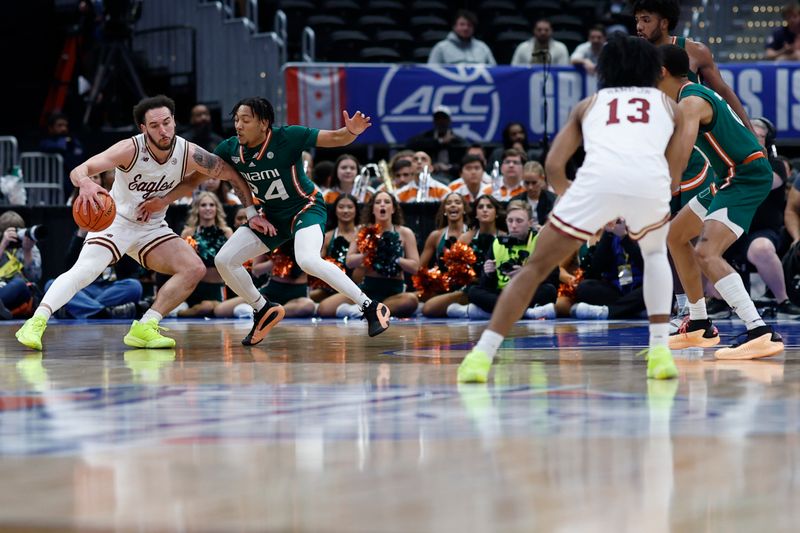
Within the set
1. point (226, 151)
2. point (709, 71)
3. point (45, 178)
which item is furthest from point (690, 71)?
point (45, 178)

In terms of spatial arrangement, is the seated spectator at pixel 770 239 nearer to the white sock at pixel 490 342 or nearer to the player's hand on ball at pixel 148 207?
the player's hand on ball at pixel 148 207

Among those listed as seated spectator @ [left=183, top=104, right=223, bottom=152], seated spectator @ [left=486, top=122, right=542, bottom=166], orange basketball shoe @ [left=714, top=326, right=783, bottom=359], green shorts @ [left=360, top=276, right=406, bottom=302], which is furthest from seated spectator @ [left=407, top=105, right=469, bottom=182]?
orange basketball shoe @ [left=714, top=326, right=783, bottom=359]

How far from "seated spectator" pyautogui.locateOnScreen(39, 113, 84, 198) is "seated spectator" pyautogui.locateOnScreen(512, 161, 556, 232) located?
538 centimetres

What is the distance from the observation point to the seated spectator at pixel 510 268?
31.7 feet

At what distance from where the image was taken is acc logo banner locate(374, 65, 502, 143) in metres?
12.2

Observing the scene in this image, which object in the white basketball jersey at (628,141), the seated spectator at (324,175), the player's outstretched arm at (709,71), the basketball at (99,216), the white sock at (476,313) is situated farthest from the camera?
the seated spectator at (324,175)

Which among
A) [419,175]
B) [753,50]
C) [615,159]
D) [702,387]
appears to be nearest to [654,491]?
[702,387]

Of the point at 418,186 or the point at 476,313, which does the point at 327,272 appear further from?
the point at 418,186

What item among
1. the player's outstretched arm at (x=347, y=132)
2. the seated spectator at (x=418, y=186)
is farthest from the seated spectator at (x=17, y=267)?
the player's outstretched arm at (x=347, y=132)

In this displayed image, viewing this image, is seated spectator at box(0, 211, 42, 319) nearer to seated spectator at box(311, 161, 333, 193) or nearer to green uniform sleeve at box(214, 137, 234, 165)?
seated spectator at box(311, 161, 333, 193)

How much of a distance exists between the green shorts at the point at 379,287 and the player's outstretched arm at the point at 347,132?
10.5 feet

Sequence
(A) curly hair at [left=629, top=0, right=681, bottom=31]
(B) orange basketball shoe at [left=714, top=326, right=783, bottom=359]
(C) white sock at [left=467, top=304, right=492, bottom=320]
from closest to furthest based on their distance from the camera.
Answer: (B) orange basketball shoe at [left=714, top=326, right=783, bottom=359] < (A) curly hair at [left=629, top=0, right=681, bottom=31] < (C) white sock at [left=467, top=304, right=492, bottom=320]

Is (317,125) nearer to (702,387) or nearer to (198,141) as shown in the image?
(198,141)

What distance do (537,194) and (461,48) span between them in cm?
348
